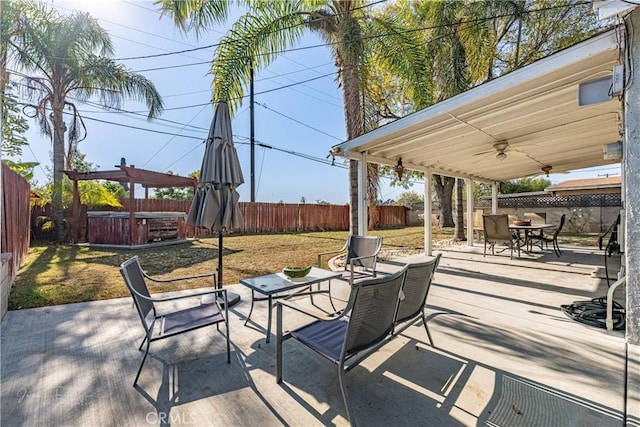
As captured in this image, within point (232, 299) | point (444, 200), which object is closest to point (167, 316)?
point (232, 299)

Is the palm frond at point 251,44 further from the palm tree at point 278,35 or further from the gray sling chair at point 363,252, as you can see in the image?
the gray sling chair at point 363,252

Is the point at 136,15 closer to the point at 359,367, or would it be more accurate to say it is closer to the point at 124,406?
the point at 124,406

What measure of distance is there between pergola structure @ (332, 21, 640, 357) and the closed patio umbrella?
8.19 feet

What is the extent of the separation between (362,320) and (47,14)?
496 inches

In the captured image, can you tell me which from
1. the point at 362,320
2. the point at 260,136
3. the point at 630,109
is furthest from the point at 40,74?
the point at 630,109

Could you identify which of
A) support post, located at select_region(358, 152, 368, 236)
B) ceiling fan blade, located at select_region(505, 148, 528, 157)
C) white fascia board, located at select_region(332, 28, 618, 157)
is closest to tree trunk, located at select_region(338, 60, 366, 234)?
support post, located at select_region(358, 152, 368, 236)

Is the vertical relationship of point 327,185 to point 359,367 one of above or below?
above

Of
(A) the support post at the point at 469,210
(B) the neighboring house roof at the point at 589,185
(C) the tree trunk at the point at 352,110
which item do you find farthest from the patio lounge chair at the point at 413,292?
(B) the neighboring house roof at the point at 589,185

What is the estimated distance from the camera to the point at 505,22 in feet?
31.4

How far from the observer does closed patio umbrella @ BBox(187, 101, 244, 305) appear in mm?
3469

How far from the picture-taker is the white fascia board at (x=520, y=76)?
2664 millimetres

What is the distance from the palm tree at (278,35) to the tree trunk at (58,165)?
6.64 metres

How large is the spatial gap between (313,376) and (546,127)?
5315 millimetres

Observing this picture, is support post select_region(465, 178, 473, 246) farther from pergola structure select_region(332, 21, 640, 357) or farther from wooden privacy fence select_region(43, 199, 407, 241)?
wooden privacy fence select_region(43, 199, 407, 241)
